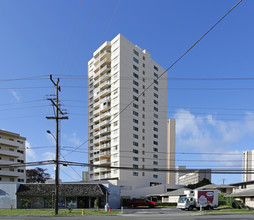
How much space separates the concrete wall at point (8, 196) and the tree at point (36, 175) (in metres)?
51.4

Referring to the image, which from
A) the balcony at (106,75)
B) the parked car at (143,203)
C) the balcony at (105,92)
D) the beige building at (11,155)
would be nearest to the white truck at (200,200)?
the parked car at (143,203)

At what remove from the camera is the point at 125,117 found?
8150 cm

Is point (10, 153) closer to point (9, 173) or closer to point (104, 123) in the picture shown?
point (9, 173)

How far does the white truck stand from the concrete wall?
89.5 ft

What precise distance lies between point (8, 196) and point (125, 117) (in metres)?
43.1

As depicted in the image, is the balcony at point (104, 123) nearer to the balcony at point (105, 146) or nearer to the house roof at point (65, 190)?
the balcony at point (105, 146)

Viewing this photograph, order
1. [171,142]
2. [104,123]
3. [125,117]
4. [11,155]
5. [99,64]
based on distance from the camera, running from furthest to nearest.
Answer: [171,142] → [99,64] → [104,123] → [125,117] → [11,155]

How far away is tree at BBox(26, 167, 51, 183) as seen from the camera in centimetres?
9444

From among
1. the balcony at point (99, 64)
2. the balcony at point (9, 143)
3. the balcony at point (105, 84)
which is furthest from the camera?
the balcony at point (99, 64)

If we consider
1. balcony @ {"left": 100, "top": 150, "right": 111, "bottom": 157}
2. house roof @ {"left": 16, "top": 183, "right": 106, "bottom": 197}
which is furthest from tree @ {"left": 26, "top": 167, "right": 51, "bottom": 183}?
house roof @ {"left": 16, "top": 183, "right": 106, "bottom": 197}

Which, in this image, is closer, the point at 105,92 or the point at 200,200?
the point at 200,200

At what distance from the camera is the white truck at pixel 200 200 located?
40.1 meters

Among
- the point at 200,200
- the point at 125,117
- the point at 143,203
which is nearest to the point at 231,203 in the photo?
the point at 200,200

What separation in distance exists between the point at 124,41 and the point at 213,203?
59.1m
